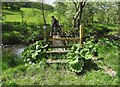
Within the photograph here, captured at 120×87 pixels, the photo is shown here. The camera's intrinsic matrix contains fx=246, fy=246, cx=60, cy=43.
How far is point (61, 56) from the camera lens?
38.6ft

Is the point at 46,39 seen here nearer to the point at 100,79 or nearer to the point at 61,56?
the point at 61,56

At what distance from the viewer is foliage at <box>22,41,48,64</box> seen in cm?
1137

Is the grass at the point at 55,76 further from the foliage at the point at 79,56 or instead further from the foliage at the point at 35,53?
the foliage at the point at 35,53

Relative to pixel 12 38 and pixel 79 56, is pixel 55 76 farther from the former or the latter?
pixel 12 38

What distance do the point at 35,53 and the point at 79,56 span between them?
214cm

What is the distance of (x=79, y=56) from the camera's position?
419 inches

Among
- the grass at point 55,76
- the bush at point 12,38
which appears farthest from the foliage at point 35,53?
the bush at point 12,38

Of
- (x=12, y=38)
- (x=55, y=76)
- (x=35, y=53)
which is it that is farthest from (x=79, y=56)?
(x=12, y=38)

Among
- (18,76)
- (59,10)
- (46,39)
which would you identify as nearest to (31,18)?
(59,10)

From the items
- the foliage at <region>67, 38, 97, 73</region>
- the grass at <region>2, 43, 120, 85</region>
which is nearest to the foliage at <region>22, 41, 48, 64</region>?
the grass at <region>2, 43, 120, 85</region>

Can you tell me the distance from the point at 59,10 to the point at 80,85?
22.5 meters

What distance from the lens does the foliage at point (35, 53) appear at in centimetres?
1137

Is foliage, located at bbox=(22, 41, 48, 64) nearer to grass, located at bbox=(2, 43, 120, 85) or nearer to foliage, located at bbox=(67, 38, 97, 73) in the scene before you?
Answer: grass, located at bbox=(2, 43, 120, 85)

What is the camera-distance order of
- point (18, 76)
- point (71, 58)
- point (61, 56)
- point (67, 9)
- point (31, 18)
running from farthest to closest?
point (31, 18) < point (67, 9) < point (61, 56) < point (71, 58) < point (18, 76)
